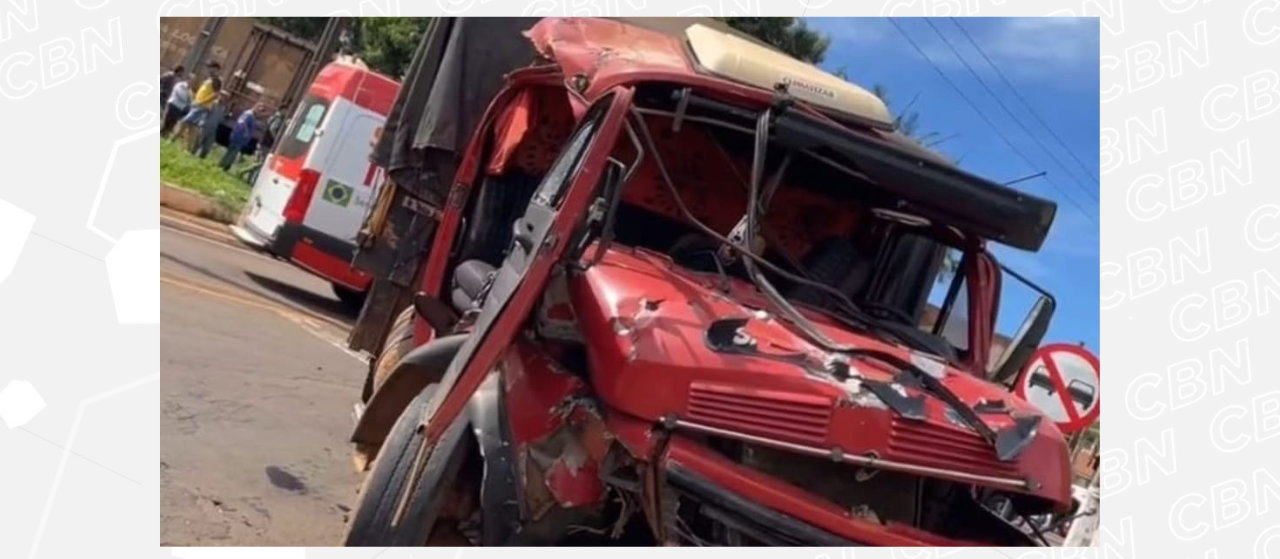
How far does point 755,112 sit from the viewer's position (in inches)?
175

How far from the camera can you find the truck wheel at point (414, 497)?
3.93 metres

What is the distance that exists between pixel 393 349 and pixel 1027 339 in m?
2.88

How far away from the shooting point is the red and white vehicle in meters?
10.7

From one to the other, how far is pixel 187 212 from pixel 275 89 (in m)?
6.44

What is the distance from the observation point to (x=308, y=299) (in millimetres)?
11320

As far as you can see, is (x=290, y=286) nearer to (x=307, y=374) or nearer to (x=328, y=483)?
(x=307, y=374)

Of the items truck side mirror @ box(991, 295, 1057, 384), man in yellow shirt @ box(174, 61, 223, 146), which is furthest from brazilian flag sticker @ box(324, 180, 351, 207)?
truck side mirror @ box(991, 295, 1057, 384)

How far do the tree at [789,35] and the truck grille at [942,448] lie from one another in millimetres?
2102

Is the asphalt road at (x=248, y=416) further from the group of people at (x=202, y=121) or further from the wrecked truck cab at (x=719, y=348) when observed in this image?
the group of people at (x=202, y=121)

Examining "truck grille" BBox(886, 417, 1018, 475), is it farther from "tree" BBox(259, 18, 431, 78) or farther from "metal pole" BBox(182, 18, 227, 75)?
"tree" BBox(259, 18, 431, 78)

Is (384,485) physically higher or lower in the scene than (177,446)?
higher

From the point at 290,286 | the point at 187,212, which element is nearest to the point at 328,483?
the point at 290,286

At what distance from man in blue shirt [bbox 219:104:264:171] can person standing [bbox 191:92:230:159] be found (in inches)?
9.1

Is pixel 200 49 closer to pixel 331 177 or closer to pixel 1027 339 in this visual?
pixel 331 177
